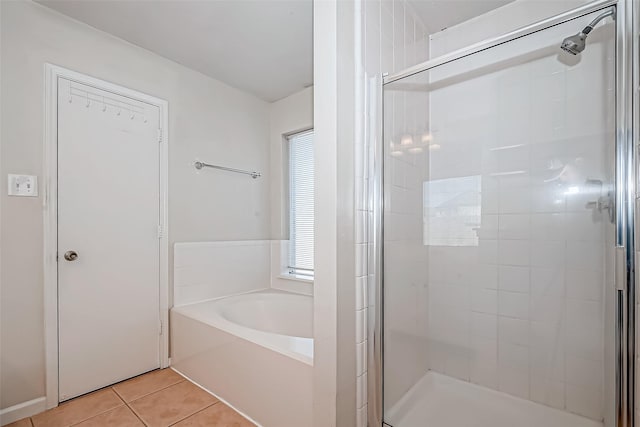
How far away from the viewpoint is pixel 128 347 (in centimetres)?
221

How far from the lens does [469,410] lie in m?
1.61

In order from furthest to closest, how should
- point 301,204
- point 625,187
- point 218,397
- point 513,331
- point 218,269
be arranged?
point 301,204
point 218,269
point 218,397
point 513,331
point 625,187

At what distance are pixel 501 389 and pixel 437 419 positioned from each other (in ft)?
1.37

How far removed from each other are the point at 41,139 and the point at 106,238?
69cm

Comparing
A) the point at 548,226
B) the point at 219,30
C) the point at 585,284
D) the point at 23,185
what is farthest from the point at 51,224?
the point at 585,284

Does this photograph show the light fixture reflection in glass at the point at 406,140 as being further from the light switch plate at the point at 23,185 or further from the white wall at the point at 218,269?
the light switch plate at the point at 23,185

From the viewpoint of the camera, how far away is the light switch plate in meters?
1.74

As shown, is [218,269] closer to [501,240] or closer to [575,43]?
[501,240]

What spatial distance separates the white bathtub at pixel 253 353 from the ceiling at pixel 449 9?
2038mm

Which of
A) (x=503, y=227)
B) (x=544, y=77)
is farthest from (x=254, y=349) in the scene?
(x=544, y=77)

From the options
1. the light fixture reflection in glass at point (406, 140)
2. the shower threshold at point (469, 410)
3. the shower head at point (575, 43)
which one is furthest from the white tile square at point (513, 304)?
the shower head at point (575, 43)

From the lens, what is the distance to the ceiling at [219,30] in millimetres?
1889

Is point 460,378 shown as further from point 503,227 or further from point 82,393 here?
point 82,393

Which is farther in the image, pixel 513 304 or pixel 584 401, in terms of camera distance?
pixel 513 304
